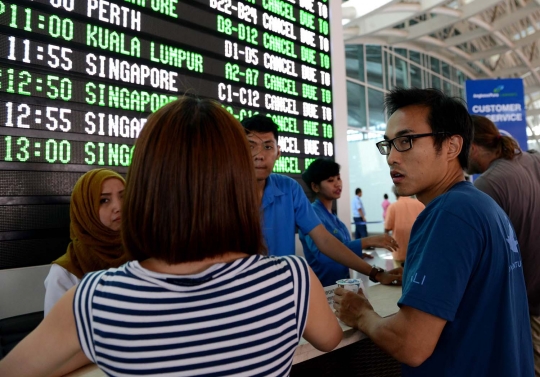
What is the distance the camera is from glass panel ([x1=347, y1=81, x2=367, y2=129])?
13.2m

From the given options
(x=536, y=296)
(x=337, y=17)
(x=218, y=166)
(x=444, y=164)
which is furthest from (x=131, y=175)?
(x=337, y=17)

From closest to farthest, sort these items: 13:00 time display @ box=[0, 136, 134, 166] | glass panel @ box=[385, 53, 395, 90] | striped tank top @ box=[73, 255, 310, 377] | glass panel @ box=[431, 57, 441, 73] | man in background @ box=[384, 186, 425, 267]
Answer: striped tank top @ box=[73, 255, 310, 377], 13:00 time display @ box=[0, 136, 134, 166], man in background @ box=[384, 186, 425, 267], glass panel @ box=[385, 53, 395, 90], glass panel @ box=[431, 57, 441, 73]

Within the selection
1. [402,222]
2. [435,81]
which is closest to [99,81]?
[402,222]

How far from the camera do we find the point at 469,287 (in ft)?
4.22

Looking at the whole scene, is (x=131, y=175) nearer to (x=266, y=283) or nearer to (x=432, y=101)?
(x=266, y=283)

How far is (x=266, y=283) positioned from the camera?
88 cm

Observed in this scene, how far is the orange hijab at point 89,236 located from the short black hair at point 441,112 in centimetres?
146

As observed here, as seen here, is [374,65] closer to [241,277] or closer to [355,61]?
[355,61]

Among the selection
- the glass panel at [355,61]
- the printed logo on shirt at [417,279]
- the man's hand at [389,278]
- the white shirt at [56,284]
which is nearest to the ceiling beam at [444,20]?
the glass panel at [355,61]

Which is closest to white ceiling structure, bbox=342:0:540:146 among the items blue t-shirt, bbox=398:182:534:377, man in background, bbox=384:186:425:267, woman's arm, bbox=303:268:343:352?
man in background, bbox=384:186:425:267

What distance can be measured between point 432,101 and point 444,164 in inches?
9.4

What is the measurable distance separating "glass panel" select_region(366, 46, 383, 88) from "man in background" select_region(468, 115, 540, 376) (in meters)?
11.8

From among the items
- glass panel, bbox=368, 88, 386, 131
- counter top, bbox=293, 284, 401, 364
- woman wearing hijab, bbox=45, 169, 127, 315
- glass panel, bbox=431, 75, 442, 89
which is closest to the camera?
counter top, bbox=293, 284, 401, 364

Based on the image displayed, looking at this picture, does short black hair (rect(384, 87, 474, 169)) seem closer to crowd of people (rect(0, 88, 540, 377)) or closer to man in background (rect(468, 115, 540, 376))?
crowd of people (rect(0, 88, 540, 377))
